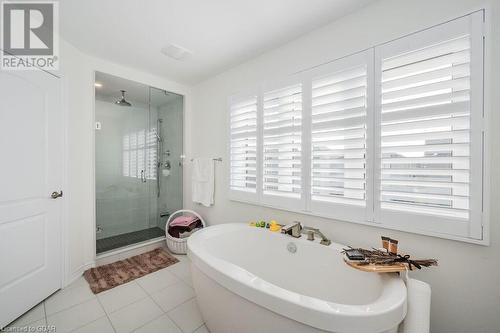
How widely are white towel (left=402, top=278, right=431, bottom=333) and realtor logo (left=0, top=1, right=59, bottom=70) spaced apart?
313 centimetres

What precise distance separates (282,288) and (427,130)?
1.45 m

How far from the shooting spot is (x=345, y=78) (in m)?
1.62

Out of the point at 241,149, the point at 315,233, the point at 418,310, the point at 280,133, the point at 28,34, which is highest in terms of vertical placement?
the point at 28,34

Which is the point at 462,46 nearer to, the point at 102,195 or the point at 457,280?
the point at 457,280

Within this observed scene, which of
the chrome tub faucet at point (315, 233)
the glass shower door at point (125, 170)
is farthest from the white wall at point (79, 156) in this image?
the chrome tub faucet at point (315, 233)

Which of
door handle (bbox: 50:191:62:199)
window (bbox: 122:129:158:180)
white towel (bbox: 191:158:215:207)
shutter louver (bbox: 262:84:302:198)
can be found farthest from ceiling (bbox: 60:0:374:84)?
door handle (bbox: 50:191:62:199)

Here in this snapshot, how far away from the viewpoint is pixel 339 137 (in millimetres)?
1650

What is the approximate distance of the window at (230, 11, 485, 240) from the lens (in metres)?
1.18

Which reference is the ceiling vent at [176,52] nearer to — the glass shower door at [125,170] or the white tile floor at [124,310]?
the glass shower door at [125,170]

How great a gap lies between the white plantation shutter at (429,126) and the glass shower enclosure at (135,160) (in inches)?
111

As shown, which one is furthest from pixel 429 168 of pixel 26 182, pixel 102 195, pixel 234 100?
pixel 102 195

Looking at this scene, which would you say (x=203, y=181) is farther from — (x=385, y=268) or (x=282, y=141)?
(x=385, y=268)

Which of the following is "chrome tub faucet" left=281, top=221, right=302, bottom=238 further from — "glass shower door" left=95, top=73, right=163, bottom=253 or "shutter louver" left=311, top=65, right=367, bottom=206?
"glass shower door" left=95, top=73, right=163, bottom=253

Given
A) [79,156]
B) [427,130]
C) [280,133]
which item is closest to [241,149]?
[280,133]
